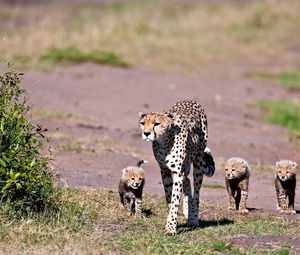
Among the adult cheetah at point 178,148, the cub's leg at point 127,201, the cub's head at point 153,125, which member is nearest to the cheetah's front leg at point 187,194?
the adult cheetah at point 178,148

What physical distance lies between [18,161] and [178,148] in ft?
5.22

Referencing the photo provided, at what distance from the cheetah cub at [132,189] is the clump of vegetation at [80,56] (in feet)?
47.1

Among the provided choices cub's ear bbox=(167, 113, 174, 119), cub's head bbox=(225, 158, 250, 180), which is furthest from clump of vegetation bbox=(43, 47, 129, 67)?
cub's ear bbox=(167, 113, 174, 119)

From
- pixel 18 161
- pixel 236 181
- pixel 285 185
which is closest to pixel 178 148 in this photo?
pixel 18 161

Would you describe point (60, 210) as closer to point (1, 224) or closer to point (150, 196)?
point (1, 224)

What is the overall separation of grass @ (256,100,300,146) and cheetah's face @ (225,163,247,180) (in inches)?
272

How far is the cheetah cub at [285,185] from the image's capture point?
11531 mm

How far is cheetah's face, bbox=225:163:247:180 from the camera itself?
455 inches

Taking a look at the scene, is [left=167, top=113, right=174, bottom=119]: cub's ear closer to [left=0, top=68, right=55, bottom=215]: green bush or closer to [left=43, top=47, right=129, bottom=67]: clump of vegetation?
[left=0, top=68, right=55, bottom=215]: green bush

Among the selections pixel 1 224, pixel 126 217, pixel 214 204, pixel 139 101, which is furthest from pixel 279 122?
pixel 1 224

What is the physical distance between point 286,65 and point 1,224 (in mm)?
20929

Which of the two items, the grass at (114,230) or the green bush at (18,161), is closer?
the grass at (114,230)

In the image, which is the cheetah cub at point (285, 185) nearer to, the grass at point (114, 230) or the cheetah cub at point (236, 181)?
the cheetah cub at point (236, 181)

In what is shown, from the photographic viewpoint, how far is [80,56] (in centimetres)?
2517
